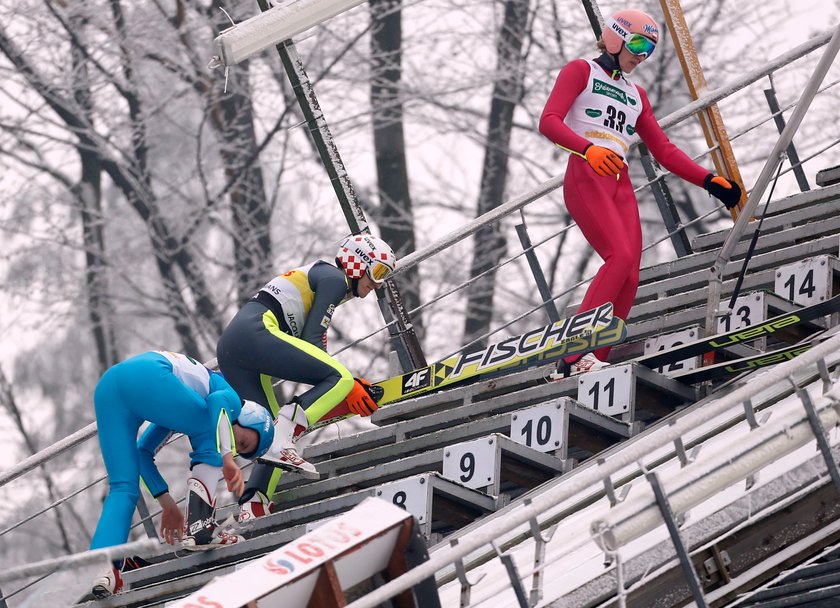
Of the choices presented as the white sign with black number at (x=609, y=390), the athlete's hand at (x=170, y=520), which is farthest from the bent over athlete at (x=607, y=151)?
the athlete's hand at (x=170, y=520)

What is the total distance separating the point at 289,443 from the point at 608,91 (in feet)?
8.58

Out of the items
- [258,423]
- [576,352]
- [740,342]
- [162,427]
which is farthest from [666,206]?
[162,427]

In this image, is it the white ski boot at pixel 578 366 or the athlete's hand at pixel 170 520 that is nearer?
the athlete's hand at pixel 170 520

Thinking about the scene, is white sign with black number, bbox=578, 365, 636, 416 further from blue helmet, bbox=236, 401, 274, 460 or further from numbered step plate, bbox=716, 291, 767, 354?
blue helmet, bbox=236, 401, 274, 460

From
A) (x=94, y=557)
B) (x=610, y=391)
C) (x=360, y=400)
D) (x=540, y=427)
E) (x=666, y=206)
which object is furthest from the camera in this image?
(x=666, y=206)

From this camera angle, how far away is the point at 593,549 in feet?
20.7

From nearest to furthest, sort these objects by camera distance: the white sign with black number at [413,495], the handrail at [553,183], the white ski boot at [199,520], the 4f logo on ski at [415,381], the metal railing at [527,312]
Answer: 1. the metal railing at [527,312]
2. the white sign with black number at [413,495]
3. the white ski boot at [199,520]
4. the 4f logo on ski at [415,381]
5. the handrail at [553,183]

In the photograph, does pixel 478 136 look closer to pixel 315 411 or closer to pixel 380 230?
pixel 380 230

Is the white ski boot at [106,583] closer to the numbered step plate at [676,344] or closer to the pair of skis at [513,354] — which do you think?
the pair of skis at [513,354]

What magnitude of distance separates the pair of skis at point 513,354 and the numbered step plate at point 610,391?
0.88 feet

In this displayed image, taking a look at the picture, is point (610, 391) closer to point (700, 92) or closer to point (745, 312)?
point (745, 312)

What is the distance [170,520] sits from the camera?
8297 millimetres

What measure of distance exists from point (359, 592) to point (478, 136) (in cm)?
1600

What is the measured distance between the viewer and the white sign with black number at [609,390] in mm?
8281
